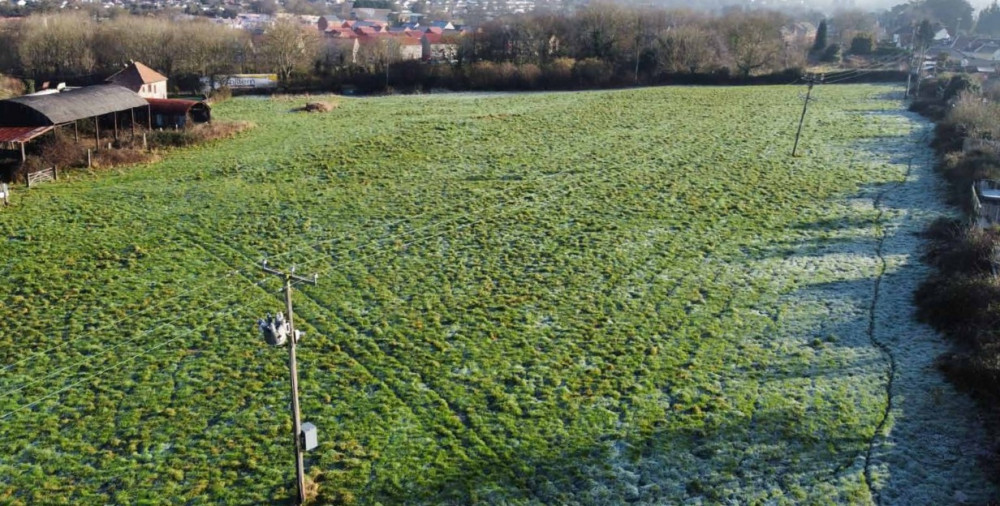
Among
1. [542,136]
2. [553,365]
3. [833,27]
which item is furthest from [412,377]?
[833,27]

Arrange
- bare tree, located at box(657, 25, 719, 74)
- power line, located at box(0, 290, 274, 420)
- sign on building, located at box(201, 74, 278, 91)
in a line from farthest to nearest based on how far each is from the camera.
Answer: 1. bare tree, located at box(657, 25, 719, 74)
2. sign on building, located at box(201, 74, 278, 91)
3. power line, located at box(0, 290, 274, 420)

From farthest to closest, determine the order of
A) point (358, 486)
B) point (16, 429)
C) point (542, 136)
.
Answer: point (542, 136) → point (16, 429) → point (358, 486)

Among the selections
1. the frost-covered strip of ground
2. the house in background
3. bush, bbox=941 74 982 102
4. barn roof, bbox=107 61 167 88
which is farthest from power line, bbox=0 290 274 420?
bush, bbox=941 74 982 102

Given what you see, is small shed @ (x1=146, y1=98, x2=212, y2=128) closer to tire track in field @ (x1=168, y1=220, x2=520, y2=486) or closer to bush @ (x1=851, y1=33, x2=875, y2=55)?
tire track in field @ (x1=168, y1=220, x2=520, y2=486)

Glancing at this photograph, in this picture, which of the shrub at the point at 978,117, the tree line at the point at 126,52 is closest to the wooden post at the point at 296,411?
the shrub at the point at 978,117

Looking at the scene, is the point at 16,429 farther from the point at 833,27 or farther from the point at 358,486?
the point at 833,27

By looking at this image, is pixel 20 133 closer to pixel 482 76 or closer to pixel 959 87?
pixel 482 76
